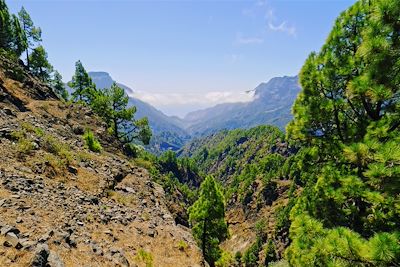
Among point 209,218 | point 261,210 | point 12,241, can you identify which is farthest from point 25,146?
point 261,210

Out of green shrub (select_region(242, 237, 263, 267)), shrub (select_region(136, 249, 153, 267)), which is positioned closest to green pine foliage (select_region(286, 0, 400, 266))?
shrub (select_region(136, 249, 153, 267))

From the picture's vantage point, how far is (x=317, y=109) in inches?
490

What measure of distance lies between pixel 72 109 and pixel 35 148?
2237cm

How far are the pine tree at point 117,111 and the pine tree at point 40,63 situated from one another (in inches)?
1085

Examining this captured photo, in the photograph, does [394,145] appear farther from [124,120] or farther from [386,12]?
[124,120]

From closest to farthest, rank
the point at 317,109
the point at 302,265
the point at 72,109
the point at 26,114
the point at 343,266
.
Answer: the point at 343,266 → the point at 302,265 → the point at 317,109 → the point at 26,114 → the point at 72,109

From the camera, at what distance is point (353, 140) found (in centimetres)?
1176

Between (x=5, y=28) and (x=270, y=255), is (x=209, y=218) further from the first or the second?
(x=270, y=255)

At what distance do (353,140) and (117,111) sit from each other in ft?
137

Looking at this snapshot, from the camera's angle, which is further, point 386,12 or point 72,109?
point 72,109

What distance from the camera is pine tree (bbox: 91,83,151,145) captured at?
47875 mm

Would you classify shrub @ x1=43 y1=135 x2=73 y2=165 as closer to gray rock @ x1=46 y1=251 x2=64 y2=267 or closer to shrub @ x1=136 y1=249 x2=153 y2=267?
shrub @ x1=136 y1=249 x2=153 y2=267

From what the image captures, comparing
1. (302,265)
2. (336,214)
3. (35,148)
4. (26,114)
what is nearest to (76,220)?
(35,148)

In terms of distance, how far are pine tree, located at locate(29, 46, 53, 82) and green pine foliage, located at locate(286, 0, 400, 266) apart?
6938 cm
